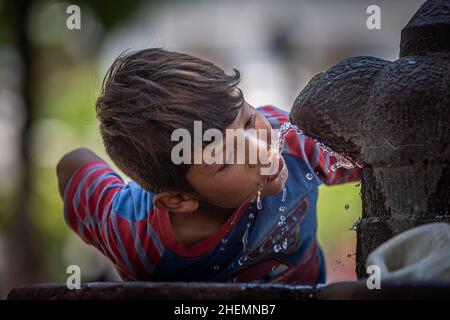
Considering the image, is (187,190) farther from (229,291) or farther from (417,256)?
(417,256)

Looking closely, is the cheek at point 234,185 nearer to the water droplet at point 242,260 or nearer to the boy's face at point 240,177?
the boy's face at point 240,177

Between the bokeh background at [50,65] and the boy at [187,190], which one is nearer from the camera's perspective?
the boy at [187,190]

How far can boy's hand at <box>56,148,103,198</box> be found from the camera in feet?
8.75

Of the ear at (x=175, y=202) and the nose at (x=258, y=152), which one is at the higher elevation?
the nose at (x=258, y=152)

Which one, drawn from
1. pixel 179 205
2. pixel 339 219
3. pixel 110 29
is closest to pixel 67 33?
pixel 110 29

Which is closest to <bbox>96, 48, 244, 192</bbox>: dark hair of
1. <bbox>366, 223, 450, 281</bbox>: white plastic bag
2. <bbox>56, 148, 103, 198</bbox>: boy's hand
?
<bbox>56, 148, 103, 198</bbox>: boy's hand

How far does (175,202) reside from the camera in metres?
2.27

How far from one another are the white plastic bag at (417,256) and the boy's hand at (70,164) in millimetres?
1501

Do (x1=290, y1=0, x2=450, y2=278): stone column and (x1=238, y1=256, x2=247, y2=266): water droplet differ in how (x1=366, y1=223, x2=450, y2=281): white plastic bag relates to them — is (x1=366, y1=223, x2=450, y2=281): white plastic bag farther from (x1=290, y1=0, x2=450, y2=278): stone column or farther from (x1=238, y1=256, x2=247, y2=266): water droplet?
(x1=238, y1=256, x2=247, y2=266): water droplet

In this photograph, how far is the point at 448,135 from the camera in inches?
61.5

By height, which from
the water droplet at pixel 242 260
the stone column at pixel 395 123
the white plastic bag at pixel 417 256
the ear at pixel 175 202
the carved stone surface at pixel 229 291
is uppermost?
the stone column at pixel 395 123

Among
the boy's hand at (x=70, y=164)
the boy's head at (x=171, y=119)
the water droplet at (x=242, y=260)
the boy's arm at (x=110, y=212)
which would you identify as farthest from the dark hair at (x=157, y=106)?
the boy's hand at (x=70, y=164)

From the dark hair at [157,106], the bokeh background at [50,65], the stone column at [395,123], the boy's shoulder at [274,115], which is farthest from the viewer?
the bokeh background at [50,65]

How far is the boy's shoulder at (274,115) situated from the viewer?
7.93 ft
